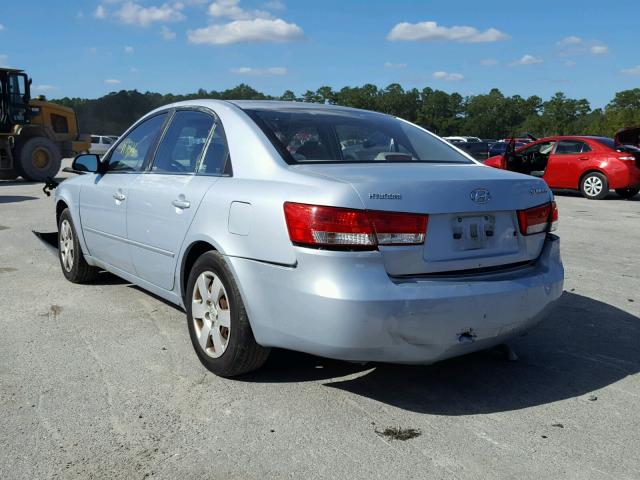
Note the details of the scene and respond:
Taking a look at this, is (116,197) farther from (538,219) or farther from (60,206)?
(538,219)

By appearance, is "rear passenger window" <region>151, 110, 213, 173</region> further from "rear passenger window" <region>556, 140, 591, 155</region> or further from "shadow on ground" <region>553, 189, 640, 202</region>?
"shadow on ground" <region>553, 189, 640, 202</region>

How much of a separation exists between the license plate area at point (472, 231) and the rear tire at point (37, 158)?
18.5 m

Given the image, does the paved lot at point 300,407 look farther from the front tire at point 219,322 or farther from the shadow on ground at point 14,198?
the shadow on ground at point 14,198

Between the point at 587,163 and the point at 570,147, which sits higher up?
the point at 570,147

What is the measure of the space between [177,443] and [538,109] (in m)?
154

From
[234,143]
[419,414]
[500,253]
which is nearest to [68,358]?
[234,143]

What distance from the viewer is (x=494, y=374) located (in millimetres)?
3881

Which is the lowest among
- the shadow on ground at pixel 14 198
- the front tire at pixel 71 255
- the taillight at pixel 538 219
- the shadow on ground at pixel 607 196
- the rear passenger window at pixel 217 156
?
the shadow on ground at pixel 607 196

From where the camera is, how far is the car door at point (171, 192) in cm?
397

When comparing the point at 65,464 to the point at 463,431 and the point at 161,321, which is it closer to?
the point at 463,431

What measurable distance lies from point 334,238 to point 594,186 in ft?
45.2

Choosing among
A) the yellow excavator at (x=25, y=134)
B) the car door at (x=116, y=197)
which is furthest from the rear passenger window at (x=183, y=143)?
the yellow excavator at (x=25, y=134)

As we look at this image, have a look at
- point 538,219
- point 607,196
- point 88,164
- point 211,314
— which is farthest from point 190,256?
point 607,196

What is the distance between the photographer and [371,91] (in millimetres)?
134875
